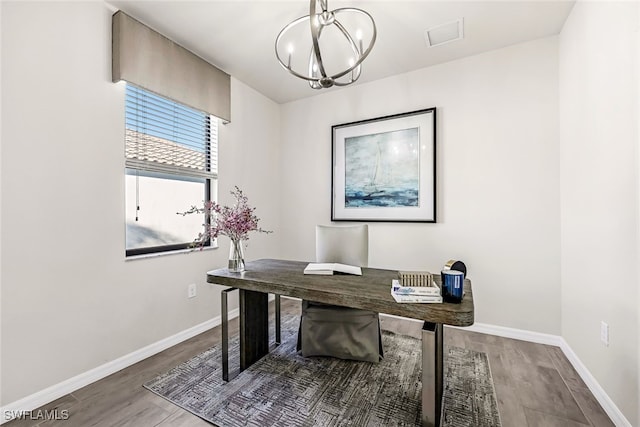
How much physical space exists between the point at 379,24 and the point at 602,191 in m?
1.86

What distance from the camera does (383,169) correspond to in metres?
2.99

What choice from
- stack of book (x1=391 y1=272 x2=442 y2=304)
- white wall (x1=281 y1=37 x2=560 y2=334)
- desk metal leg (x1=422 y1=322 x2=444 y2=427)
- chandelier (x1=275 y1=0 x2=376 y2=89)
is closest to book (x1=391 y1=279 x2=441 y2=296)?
stack of book (x1=391 y1=272 x2=442 y2=304)

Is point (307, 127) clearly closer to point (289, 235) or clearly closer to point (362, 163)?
point (362, 163)

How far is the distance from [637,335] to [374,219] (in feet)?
6.62

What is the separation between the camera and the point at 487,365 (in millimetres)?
2020

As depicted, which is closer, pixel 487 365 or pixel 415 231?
pixel 487 365

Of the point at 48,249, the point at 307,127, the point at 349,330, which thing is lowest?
the point at 349,330

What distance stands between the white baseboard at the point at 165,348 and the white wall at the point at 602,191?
0.06m

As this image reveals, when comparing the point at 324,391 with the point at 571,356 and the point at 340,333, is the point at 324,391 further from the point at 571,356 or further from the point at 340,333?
the point at 571,356

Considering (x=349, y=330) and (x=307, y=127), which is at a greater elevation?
(x=307, y=127)

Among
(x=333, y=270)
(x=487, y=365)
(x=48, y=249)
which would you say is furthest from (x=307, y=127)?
(x=487, y=365)

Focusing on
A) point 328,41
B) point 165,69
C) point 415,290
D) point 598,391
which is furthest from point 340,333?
point 165,69

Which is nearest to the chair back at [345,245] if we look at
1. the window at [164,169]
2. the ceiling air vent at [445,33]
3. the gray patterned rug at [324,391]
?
the gray patterned rug at [324,391]

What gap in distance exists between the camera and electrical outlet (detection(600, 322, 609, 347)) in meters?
1.58
